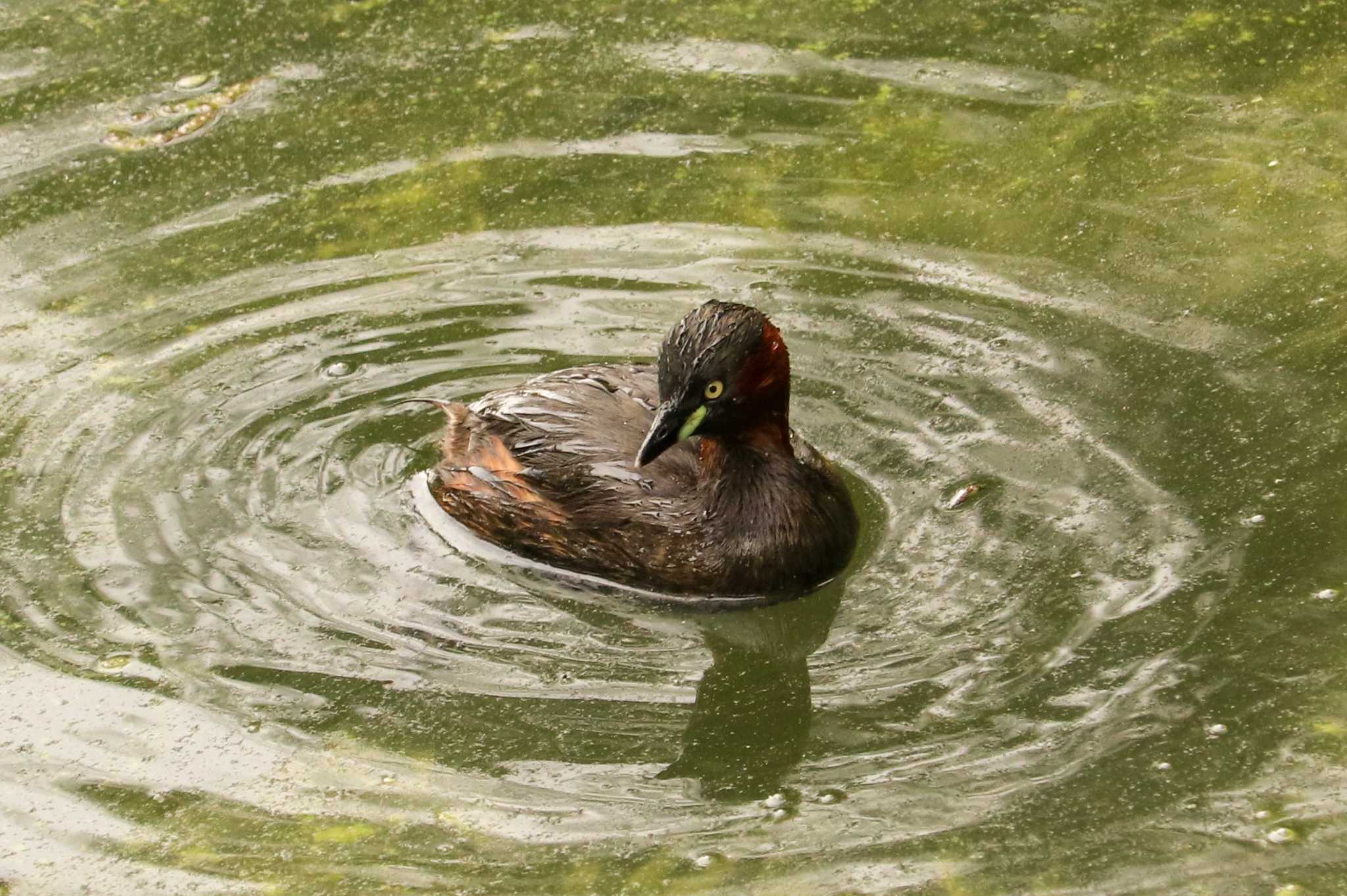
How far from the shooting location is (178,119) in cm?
770

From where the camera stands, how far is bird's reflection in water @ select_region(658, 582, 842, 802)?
451 cm

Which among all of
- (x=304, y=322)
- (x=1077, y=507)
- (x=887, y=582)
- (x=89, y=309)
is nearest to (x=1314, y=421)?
(x=1077, y=507)

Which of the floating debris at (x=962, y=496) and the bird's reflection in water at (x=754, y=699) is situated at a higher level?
the floating debris at (x=962, y=496)

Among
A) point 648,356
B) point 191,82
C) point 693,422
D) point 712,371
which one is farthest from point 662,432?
point 191,82

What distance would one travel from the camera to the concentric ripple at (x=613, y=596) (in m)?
4.45

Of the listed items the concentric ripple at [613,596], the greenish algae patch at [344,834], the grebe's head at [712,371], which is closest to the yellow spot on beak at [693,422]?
the grebe's head at [712,371]

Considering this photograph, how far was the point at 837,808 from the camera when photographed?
427 cm

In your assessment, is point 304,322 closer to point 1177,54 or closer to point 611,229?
point 611,229

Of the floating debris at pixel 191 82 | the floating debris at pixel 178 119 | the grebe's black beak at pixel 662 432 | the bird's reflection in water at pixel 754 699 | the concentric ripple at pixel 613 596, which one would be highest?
the floating debris at pixel 191 82

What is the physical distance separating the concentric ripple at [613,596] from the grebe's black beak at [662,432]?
0.48 meters

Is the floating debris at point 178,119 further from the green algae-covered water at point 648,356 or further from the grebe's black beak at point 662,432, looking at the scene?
the grebe's black beak at point 662,432

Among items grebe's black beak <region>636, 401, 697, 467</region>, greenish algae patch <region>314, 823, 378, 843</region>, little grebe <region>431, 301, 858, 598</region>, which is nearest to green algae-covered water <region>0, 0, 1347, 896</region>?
greenish algae patch <region>314, 823, 378, 843</region>

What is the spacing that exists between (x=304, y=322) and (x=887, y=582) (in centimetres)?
259

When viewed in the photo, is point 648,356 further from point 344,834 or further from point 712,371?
point 344,834
